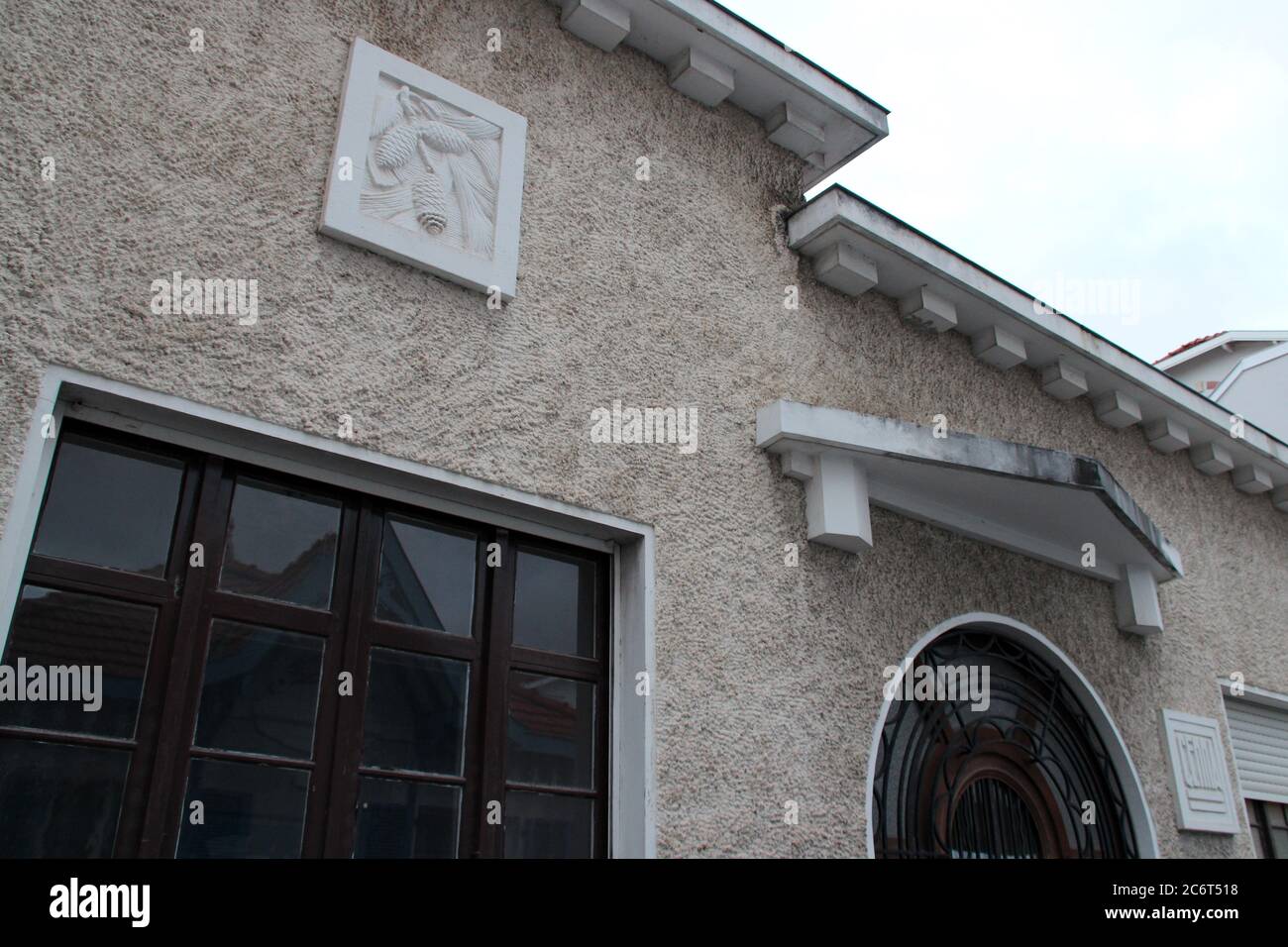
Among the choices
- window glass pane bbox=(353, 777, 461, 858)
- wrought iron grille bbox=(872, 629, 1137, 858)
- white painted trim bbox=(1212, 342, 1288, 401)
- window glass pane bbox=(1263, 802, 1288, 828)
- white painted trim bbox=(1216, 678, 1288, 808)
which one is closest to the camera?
window glass pane bbox=(353, 777, 461, 858)

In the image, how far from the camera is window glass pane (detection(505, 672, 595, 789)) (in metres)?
3.90

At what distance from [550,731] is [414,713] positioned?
56 centimetres

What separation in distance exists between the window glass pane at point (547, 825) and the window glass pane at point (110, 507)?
1479 mm

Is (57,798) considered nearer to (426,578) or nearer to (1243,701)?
(426,578)

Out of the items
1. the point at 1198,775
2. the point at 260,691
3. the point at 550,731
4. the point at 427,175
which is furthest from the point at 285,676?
the point at 1198,775

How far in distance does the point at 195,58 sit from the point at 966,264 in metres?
4.00

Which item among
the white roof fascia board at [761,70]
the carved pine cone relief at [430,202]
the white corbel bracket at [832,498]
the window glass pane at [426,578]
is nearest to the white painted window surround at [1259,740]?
the white corbel bracket at [832,498]

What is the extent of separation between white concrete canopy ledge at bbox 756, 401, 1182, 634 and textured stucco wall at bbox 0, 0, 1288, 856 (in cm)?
13

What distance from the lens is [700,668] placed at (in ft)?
13.8

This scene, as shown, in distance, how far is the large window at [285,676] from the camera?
3.04 metres

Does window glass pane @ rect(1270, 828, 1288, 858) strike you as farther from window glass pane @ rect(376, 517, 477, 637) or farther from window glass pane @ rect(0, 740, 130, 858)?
window glass pane @ rect(0, 740, 130, 858)

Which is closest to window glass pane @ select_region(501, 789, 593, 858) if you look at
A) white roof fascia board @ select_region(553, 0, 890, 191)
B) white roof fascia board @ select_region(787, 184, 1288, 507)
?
white roof fascia board @ select_region(787, 184, 1288, 507)

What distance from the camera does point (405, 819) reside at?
11.6 feet
